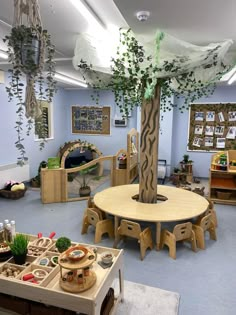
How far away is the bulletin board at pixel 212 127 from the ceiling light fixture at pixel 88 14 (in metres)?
4.61

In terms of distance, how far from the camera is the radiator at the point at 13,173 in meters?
5.16

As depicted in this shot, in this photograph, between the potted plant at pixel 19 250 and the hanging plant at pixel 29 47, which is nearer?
the hanging plant at pixel 29 47

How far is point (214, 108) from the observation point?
21.1ft

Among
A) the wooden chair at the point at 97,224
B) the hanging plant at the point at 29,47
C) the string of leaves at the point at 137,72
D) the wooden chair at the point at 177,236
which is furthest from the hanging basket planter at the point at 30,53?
the wooden chair at the point at 177,236

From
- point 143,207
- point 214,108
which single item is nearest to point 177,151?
point 214,108

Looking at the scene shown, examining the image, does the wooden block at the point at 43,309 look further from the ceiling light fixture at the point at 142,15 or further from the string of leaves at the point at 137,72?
the ceiling light fixture at the point at 142,15

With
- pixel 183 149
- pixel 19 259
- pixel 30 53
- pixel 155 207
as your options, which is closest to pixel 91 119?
pixel 183 149

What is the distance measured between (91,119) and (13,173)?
305 centimetres

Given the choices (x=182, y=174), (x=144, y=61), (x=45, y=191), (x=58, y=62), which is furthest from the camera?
(x=182, y=174)

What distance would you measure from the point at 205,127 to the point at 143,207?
4.06 metres

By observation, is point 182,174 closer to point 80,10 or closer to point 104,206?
point 104,206

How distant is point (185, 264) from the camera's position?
9.34 feet

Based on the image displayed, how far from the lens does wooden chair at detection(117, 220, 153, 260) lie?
294 centimetres

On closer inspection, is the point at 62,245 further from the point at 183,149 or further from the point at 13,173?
the point at 183,149
